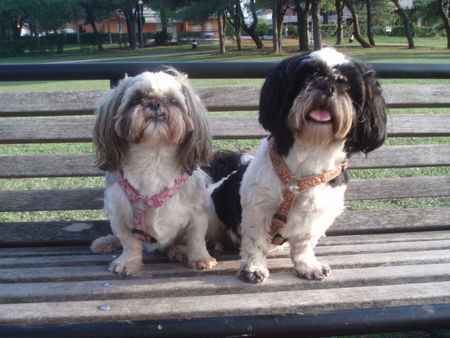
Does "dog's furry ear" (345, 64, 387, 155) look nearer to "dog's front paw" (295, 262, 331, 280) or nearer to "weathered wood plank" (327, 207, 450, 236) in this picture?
"dog's front paw" (295, 262, 331, 280)

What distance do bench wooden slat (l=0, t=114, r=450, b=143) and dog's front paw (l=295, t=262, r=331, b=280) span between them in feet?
3.22

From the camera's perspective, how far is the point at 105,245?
270 centimetres

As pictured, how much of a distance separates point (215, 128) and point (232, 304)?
1302mm

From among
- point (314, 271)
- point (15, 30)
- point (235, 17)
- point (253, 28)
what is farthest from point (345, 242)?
point (15, 30)

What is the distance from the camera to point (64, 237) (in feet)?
9.42

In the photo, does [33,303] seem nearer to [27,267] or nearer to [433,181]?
[27,267]

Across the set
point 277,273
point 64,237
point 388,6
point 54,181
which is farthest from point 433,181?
point 388,6

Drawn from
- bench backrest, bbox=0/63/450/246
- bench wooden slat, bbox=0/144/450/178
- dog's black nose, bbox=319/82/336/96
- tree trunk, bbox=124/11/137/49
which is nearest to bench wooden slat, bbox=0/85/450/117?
bench backrest, bbox=0/63/450/246

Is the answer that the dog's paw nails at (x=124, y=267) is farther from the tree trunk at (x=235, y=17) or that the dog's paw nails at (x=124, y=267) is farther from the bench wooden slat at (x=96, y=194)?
the tree trunk at (x=235, y=17)

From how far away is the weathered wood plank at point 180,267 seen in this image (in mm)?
2213

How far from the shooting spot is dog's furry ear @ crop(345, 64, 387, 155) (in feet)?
6.68

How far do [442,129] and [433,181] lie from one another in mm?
332

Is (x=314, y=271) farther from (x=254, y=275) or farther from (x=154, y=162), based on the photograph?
(x=154, y=162)

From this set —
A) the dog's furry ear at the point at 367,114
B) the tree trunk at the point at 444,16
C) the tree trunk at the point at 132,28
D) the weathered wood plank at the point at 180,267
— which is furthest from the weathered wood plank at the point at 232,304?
the tree trunk at the point at 132,28
